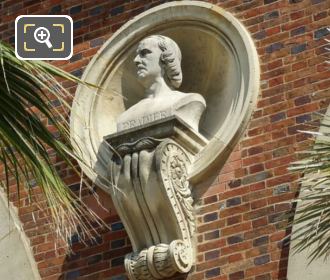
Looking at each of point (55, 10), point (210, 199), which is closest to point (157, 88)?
point (210, 199)

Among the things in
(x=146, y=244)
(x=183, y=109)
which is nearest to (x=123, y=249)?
(x=146, y=244)

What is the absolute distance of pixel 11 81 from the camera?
9055mm

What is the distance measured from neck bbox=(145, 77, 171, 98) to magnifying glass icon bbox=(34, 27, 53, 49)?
2.46 metres

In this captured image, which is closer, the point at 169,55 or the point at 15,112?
the point at 15,112

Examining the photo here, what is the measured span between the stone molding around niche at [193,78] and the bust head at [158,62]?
0.74 feet

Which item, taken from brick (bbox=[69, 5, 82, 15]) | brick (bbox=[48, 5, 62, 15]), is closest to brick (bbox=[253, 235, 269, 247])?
brick (bbox=[69, 5, 82, 15])

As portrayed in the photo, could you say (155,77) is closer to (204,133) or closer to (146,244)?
(204,133)

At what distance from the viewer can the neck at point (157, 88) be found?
1207 cm

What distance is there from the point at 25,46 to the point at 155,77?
2639 mm

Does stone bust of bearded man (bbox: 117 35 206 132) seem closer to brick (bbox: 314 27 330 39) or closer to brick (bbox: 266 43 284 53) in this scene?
brick (bbox: 266 43 284 53)

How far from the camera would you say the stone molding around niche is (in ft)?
38.7

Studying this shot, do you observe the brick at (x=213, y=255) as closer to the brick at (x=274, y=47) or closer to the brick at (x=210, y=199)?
the brick at (x=210, y=199)

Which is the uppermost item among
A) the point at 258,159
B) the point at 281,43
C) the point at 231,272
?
the point at 281,43

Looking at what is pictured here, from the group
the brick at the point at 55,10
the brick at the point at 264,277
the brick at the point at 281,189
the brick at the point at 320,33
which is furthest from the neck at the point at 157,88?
the brick at the point at 264,277
